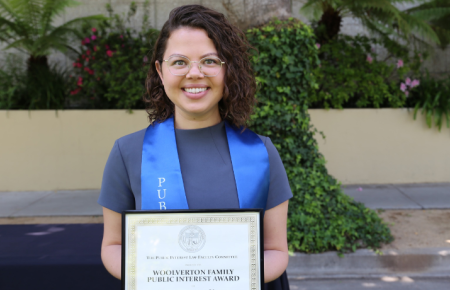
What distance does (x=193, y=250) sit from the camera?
117cm

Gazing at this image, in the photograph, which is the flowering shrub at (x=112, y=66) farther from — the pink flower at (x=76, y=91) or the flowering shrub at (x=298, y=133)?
the flowering shrub at (x=298, y=133)

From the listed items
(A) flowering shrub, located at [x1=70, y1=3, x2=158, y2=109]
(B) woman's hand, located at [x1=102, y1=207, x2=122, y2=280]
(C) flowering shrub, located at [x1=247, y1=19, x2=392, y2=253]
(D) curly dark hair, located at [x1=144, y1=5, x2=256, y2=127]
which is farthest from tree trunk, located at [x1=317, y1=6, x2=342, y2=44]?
(B) woman's hand, located at [x1=102, y1=207, x2=122, y2=280]

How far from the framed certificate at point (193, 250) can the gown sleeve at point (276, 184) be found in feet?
0.58

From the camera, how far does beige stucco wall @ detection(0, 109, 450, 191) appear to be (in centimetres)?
681

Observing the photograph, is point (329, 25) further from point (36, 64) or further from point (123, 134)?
point (36, 64)

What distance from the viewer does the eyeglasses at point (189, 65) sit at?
1.27m

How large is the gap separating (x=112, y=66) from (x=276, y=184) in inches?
238

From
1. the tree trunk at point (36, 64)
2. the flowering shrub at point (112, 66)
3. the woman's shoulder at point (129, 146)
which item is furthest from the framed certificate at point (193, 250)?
the tree trunk at point (36, 64)

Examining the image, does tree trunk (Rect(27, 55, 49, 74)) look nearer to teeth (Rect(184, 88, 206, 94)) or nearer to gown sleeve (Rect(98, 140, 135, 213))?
gown sleeve (Rect(98, 140, 135, 213))

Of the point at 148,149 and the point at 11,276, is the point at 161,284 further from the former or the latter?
the point at 11,276

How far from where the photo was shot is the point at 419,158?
6.99m

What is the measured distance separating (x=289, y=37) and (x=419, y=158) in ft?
14.7

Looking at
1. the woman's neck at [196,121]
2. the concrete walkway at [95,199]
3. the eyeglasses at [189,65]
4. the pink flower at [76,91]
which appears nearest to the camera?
the eyeglasses at [189,65]

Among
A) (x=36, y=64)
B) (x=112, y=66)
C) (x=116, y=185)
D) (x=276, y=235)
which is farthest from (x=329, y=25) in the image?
(x=116, y=185)
